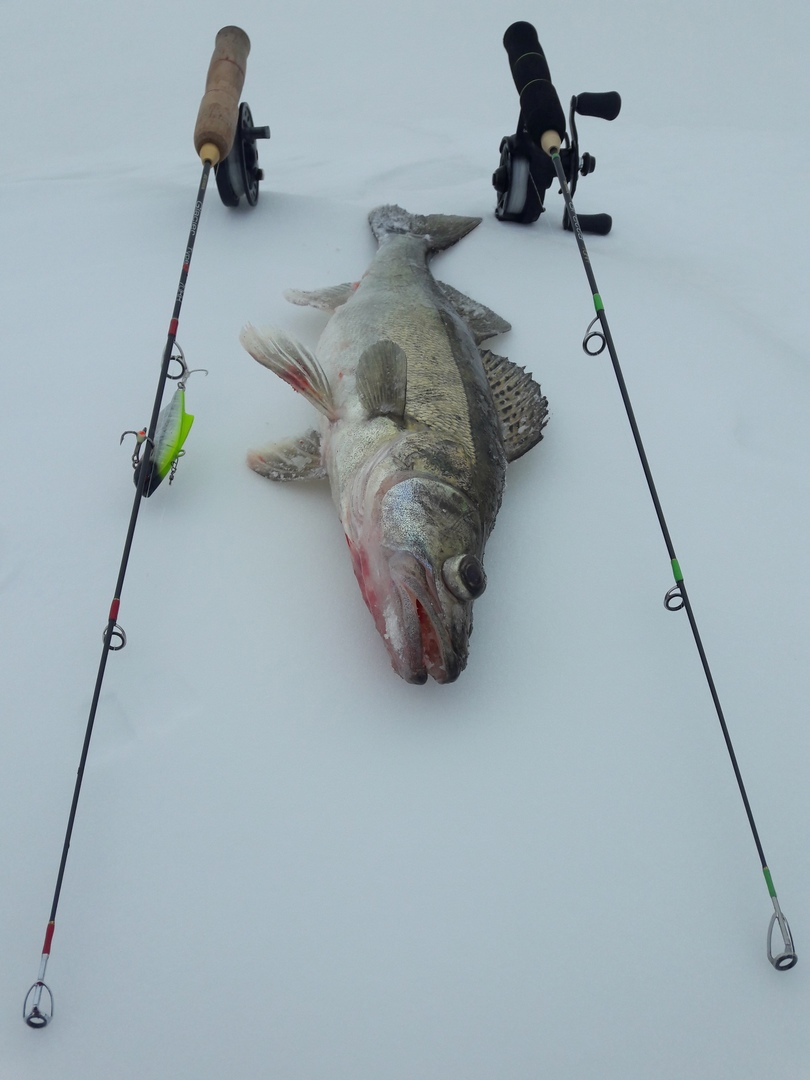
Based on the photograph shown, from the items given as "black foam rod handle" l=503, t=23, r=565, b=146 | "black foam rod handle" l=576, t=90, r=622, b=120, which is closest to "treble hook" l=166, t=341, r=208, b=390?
"black foam rod handle" l=503, t=23, r=565, b=146

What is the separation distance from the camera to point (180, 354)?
235cm

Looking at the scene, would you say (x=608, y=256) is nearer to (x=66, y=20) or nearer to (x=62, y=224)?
(x=62, y=224)

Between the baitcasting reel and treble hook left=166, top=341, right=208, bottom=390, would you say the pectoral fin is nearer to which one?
treble hook left=166, top=341, right=208, bottom=390

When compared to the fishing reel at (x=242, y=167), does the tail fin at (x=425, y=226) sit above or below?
below

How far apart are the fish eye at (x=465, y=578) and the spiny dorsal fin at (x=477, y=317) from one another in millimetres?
1320

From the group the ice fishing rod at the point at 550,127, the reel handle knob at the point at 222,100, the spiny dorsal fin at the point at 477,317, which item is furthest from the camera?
the spiny dorsal fin at the point at 477,317

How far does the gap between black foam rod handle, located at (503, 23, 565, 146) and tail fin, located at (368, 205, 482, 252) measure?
2.02ft

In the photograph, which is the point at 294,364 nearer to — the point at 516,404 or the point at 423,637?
the point at 516,404

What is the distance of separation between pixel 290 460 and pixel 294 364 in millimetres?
274

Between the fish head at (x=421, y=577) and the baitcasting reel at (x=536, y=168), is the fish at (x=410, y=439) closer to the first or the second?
the fish head at (x=421, y=577)

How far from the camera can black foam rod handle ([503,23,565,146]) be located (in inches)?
104

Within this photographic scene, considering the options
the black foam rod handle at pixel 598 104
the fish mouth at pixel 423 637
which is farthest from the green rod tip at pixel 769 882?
the black foam rod handle at pixel 598 104

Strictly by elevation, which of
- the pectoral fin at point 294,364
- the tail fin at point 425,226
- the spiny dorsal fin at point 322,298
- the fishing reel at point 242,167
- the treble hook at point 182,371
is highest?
the fishing reel at point 242,167

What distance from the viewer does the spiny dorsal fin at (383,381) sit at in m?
2.09
